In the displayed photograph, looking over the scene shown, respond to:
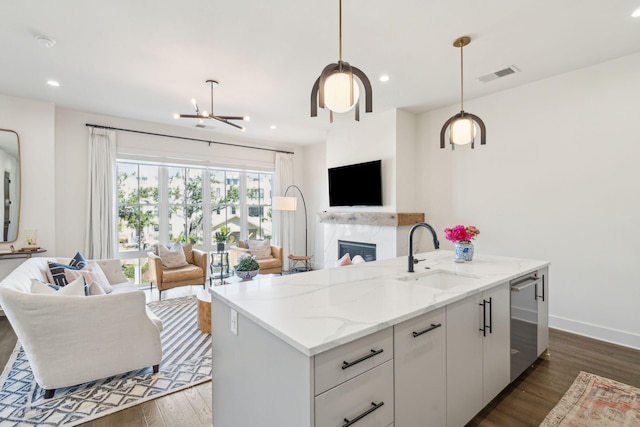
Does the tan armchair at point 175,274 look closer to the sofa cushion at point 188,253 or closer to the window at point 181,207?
the sofa cushion at point 188,253

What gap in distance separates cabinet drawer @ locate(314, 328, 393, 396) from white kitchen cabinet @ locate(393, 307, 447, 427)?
8 cm

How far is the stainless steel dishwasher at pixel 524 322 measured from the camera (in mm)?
2180

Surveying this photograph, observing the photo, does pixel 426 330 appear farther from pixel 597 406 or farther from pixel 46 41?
pixel 46 41

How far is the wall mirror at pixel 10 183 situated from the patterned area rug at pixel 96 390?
1.84 m

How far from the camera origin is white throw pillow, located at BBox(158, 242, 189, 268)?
188 inches

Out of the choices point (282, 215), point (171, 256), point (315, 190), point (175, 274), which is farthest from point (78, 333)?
point (315, 190)

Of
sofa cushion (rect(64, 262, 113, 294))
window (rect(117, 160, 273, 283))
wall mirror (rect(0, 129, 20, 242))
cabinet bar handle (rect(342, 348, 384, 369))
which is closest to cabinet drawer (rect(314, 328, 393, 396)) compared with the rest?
cabinet bar handle (rect(342, 348, 384, 369))

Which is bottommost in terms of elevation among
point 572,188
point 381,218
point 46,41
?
point 381,218

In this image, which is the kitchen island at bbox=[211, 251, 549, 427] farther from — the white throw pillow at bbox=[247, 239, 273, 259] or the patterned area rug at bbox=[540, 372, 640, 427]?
the white throw pillow at bbox=[247, 239, 273, 259]

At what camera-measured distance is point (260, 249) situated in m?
5.78

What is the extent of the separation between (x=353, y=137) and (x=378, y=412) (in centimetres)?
460

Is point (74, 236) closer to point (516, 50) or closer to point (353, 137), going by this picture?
point (353, 137)

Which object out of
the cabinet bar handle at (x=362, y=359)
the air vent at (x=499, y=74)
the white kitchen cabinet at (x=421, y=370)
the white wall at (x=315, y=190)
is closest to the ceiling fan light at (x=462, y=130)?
the air vent at (x=499, y=74)

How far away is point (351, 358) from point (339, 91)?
4.32 ft
